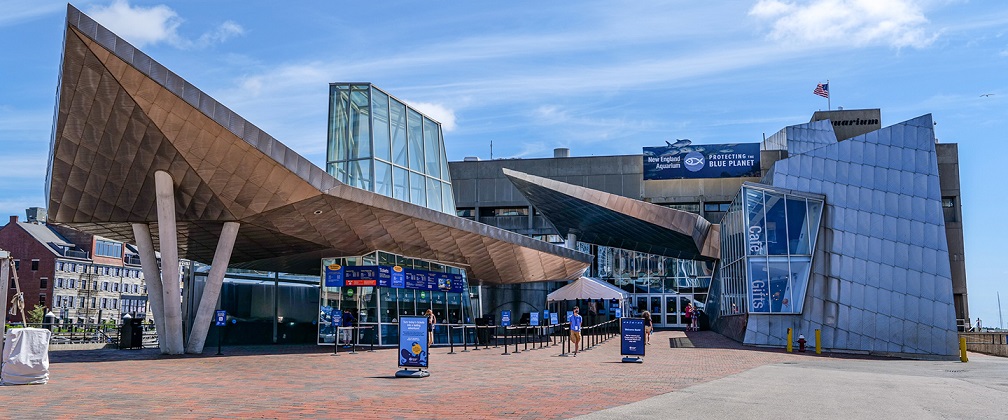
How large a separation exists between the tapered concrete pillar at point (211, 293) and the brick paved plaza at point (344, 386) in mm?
1214

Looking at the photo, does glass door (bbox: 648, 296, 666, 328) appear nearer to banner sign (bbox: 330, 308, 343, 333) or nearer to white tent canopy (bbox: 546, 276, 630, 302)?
white tent canopy (bbox: 546, 276, 630, 302)

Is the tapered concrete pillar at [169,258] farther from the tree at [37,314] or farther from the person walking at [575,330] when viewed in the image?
the tree at [37,314]

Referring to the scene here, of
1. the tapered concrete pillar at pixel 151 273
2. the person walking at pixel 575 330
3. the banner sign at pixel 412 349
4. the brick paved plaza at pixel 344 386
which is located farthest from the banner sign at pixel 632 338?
the tapered concrete pillar at pixel 151 273

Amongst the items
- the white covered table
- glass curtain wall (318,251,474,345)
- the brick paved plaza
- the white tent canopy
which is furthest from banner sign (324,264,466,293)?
the white covered table

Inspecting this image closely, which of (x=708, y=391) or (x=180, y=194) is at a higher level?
(x=180, y=194)

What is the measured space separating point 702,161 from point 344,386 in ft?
187

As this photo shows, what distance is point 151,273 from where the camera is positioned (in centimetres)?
2467

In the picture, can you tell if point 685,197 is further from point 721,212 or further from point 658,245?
point 658,245

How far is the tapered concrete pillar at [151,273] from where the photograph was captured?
80.9ft

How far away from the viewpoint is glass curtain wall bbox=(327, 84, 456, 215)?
1170 inches

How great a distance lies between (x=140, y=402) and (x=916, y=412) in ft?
32.7

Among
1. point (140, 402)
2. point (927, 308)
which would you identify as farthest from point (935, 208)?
point (140, 402)

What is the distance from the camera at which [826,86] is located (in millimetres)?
65688

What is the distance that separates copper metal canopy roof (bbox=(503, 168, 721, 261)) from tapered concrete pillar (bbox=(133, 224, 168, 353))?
17.5m
